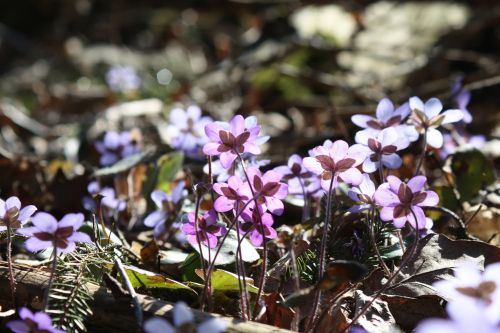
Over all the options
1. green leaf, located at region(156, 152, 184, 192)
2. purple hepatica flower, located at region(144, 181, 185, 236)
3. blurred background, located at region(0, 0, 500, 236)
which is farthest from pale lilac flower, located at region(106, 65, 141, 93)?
purple hepatica flower, located at region(144, 181, 185, 236)

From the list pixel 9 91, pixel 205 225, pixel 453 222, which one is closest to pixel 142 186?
pixel 205 225

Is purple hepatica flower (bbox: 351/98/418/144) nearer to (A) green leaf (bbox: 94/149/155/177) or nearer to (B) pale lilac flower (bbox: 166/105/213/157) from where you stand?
(B) pale lilac flower (bbox: 166/105/213/157)

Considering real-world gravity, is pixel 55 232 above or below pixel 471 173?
above

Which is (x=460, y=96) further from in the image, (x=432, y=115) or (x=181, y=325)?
(x=181, y=325)

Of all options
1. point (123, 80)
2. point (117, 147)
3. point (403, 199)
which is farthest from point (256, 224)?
point (123, 80)

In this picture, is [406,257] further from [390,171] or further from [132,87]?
[132,87]

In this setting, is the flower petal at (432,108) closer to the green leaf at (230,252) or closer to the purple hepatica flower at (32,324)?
the green leaf at (230,252)
